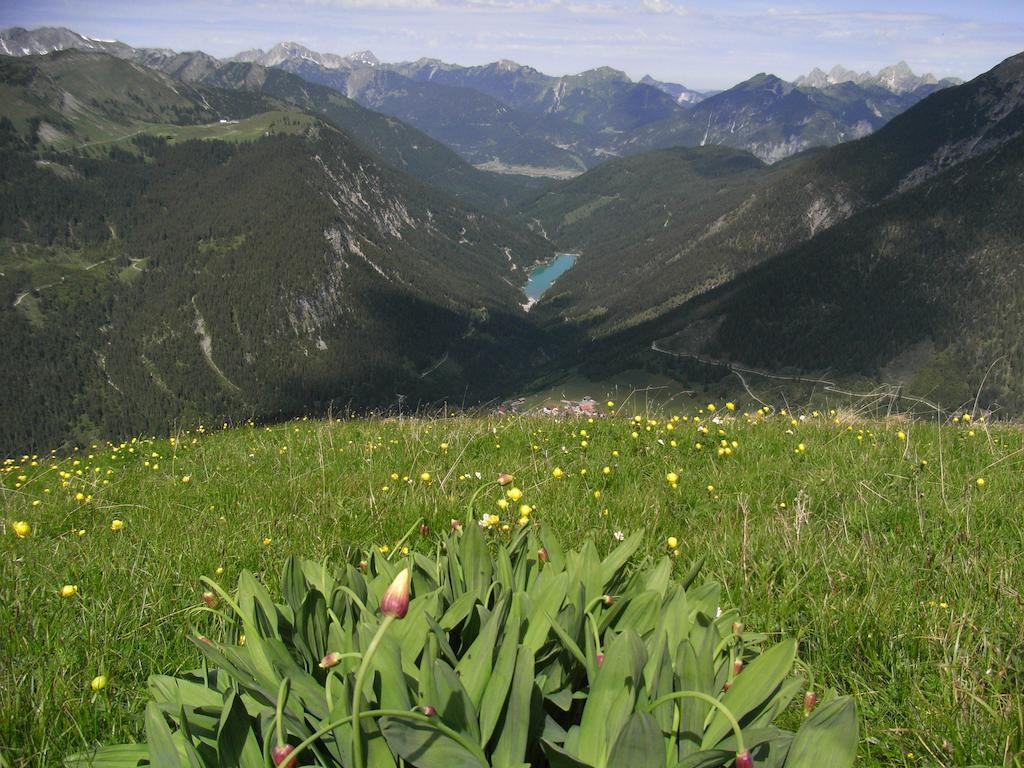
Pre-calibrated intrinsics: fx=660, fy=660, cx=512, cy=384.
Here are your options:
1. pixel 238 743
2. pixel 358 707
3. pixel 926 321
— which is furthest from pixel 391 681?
pixel 926 321

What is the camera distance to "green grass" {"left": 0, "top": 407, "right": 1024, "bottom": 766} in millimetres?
3447

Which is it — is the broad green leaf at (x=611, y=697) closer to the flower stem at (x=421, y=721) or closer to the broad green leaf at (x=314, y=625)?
the flower stem at (x=421, y=721)

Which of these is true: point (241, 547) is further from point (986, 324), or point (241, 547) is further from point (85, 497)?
point (986, 324)

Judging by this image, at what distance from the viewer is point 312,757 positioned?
2623 millimetres

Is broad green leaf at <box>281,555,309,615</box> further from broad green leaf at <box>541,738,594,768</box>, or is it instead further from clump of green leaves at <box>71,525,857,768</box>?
broad green leaf at <box>541,738,594,768</box>

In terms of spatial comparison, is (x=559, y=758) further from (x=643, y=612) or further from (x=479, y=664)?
(x=643, y=612)

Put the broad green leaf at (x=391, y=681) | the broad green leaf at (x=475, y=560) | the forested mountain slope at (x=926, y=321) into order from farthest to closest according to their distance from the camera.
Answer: the forested mountain slope at (x=926, y=321) < the broad green leaf at (x=475, y=560) < the broad green leaf at (x=391, y=681)

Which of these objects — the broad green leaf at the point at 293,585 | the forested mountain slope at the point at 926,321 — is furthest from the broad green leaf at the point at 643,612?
the forested mountain slope at the point at 926,321

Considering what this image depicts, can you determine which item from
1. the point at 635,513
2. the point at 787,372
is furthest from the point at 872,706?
the point at 787,372

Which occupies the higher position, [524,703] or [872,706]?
[524,703]

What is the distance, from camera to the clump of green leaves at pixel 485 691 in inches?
92.4

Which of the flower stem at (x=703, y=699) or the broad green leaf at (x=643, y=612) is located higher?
the flower stem at (x=703, y=699)

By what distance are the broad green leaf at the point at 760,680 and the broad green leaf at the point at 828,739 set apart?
0.76ft

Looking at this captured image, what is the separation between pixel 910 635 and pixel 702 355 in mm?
197353
